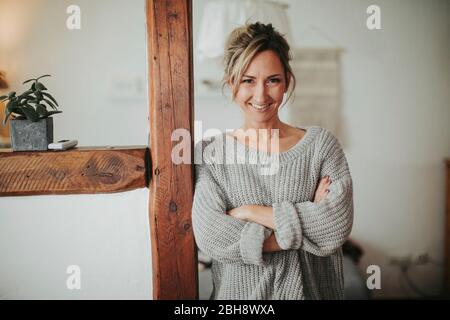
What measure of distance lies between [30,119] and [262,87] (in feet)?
2.28

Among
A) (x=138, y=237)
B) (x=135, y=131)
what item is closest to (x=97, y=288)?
(x=138, y=237)

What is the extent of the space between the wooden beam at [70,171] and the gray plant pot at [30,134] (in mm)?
23

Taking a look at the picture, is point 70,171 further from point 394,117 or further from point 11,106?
point 394,117

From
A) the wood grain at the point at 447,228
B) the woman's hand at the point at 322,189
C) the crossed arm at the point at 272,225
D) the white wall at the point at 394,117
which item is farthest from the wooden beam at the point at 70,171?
the wood grain at the point at 447,228

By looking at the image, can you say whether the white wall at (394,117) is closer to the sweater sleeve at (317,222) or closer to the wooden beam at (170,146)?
the sweater sleeve at (317,222)

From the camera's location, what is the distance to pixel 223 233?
3.23ft

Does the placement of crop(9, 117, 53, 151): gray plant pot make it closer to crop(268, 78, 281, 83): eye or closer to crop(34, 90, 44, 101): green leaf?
crop(34, 90, 44, 101): green leaf

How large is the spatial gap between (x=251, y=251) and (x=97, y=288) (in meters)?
0.57

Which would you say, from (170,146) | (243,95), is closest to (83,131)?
(170,146)

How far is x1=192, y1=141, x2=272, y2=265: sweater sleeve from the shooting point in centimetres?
97

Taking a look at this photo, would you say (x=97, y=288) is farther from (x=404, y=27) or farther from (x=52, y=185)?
(x=404, y=27)

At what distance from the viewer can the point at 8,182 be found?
1095 millimetres

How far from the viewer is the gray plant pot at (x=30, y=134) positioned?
3.56 feet
